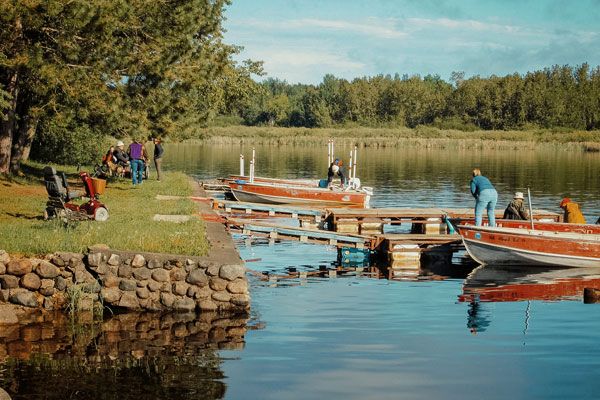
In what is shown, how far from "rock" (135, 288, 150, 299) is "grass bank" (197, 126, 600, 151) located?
292 ft

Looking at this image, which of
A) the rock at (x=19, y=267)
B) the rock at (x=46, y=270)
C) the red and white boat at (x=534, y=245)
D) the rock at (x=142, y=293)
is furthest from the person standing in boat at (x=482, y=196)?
the rock at (x=19, y=267)

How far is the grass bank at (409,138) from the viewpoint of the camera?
108062 millimetres

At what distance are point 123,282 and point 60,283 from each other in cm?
118

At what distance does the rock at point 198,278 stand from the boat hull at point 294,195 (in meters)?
19.9

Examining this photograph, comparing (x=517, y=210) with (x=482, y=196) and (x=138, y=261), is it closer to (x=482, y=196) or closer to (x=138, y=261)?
(x=482, y=196)

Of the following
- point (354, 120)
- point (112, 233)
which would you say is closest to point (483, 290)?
point (112, 233)

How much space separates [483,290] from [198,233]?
23.9 feet

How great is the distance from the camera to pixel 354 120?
151500 mm

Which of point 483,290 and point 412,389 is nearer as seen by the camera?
point 412,389

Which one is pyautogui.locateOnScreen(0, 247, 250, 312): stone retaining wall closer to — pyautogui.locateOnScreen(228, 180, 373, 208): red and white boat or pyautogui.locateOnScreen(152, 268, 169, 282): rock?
pyautogui.locateOnScreen(152, 268, 169, 282): rock

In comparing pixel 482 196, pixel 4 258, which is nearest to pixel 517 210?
pixel 482 196

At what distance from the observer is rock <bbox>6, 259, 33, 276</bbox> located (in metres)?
16.8

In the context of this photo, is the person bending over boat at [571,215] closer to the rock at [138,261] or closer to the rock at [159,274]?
the rock at [159,274]

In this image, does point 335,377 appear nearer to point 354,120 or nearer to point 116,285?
point 116,285
